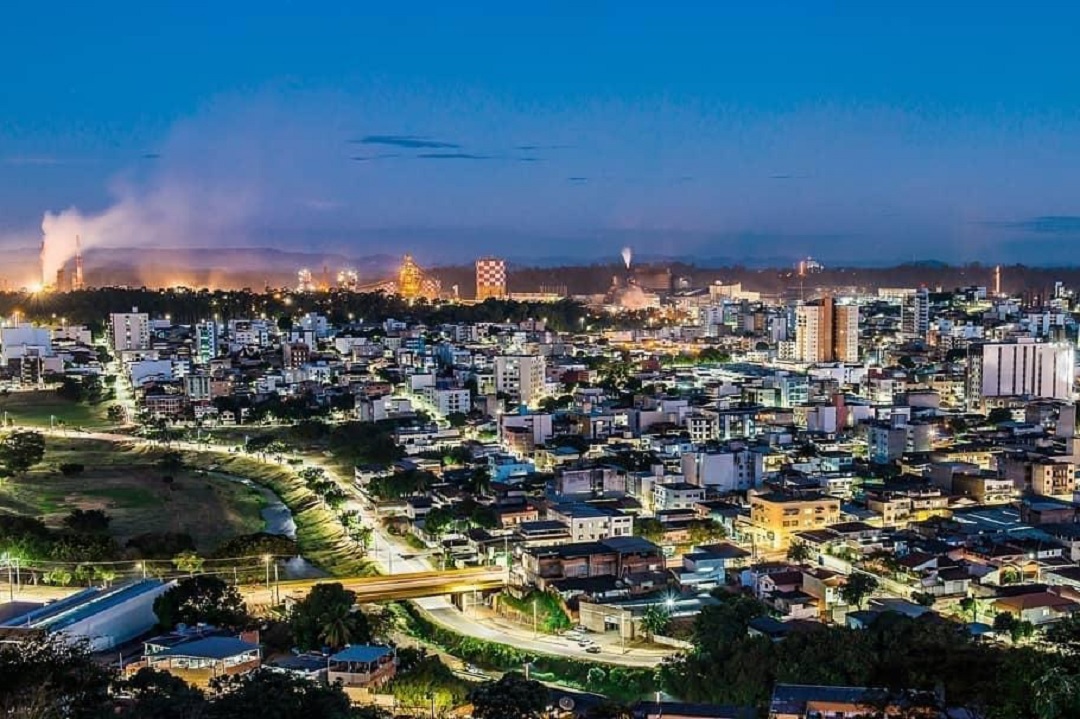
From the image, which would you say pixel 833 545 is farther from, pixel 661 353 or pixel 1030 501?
pixel 661 353

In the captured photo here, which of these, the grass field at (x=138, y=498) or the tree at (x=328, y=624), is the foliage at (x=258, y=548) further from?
the tree at (x=328, y=624)

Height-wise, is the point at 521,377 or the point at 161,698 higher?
the point at 521,377

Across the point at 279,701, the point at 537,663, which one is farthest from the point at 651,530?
the point at 279,701

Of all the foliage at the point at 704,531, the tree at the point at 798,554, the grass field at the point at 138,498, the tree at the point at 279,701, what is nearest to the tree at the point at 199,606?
the tree at the point at 279,701

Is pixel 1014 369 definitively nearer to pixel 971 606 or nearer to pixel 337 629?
pixel 971 606

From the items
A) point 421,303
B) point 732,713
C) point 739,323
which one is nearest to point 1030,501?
point 732,713
